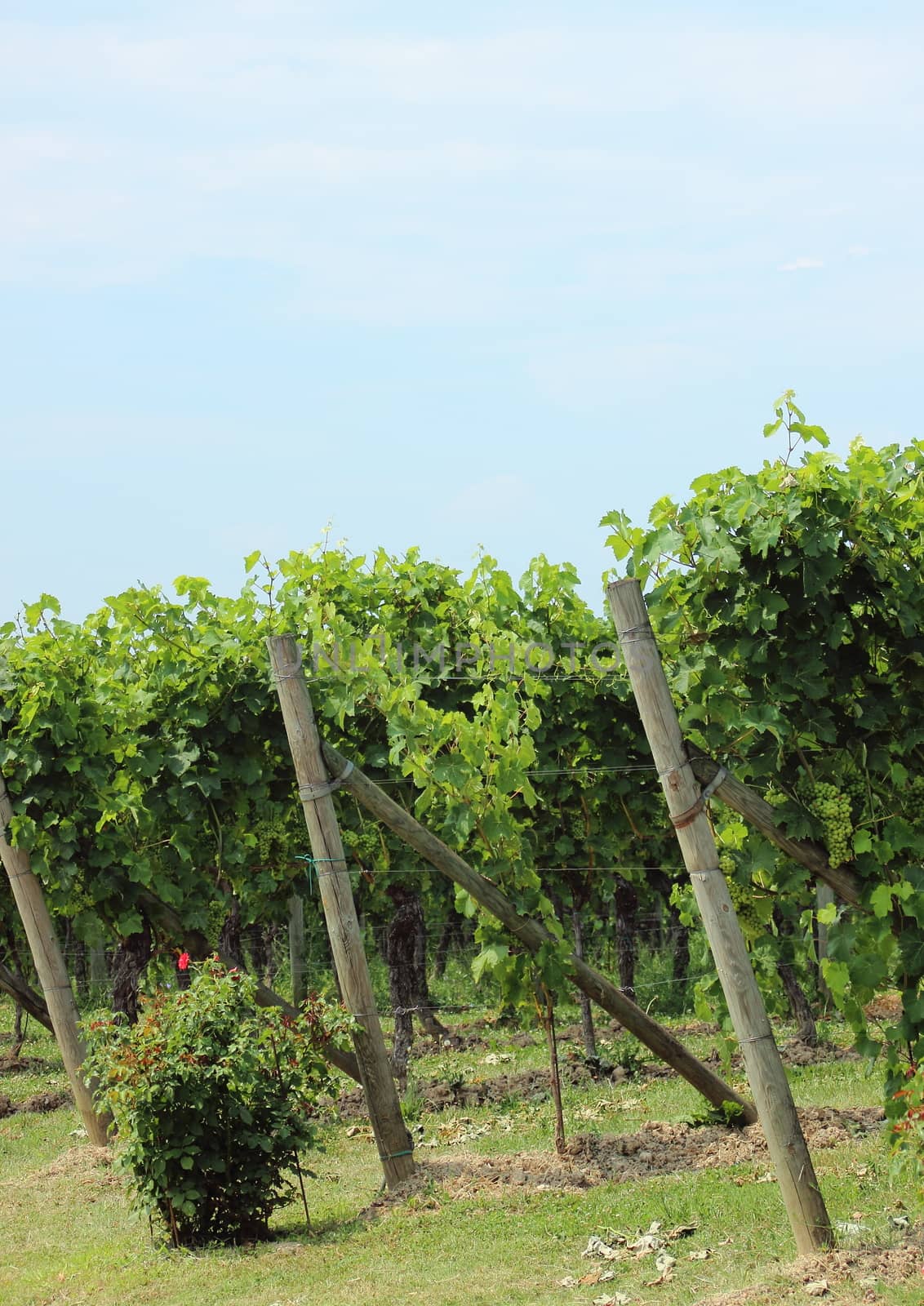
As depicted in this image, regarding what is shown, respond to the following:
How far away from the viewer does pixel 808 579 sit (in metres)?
5.21

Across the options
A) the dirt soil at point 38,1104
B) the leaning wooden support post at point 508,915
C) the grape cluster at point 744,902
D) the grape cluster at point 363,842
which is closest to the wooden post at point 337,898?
the leaning wooden support post at point 508,915

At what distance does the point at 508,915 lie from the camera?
6840 millimetres

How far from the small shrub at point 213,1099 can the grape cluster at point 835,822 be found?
249 centimetres

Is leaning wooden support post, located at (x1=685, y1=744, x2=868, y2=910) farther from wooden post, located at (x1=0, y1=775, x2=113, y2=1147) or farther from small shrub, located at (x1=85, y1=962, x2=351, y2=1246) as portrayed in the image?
wooden post, located at (x1=0, y1=775, x2=113, y2=1147)

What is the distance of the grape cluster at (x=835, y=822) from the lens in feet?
17.7

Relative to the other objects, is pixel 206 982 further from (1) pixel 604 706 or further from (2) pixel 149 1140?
(1) pixel 604 706

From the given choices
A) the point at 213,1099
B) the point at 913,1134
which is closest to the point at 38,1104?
the point at 213,1099

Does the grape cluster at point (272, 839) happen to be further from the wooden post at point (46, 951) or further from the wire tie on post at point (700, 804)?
the wire tie on post at point (700, 804)

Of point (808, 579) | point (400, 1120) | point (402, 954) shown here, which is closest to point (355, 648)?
point (400, 1120)

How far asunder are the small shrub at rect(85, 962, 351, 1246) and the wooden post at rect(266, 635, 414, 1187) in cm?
27

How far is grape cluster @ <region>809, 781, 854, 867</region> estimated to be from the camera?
5.39 metres

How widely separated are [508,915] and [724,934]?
6.72 ft

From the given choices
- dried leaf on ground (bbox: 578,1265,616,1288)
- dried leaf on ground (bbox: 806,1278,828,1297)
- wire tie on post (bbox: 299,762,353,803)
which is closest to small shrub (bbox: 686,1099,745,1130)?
dried leaf on ground (bbox: 578,1265,616,1288)

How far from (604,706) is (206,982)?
129 inches
